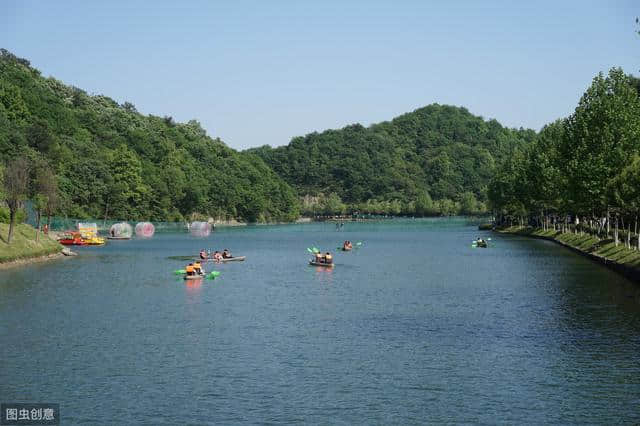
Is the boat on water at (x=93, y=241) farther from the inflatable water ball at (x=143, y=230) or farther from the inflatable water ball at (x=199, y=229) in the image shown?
the inflatable water ball at (x=199, y=229)

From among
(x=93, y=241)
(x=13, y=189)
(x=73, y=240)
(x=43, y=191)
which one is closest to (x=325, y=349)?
(x=13, y=189)

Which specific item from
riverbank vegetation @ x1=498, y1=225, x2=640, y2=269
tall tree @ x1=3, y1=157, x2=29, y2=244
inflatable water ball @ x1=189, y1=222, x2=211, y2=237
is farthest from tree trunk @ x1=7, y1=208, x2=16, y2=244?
inflatable water ball @ x1=189, y1=222, x2=211, y2=237

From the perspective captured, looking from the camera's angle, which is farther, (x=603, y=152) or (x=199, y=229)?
(x=199, y=229)

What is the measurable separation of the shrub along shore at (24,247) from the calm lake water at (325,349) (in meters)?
9.96

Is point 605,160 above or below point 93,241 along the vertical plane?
above

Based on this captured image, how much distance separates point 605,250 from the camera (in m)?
93.5

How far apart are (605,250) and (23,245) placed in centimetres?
6788

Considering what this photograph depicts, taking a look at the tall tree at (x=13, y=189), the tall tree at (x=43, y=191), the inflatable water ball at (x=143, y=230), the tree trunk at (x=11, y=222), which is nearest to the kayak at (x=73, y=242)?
the tall tree at (x=43, y=191)

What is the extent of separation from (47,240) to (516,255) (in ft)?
208

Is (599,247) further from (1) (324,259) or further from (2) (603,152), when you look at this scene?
(1) (324,259)

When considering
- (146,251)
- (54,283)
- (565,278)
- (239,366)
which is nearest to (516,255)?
(565,278)

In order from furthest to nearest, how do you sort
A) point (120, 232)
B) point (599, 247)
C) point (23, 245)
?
point (120, 232), point (599, 247), point (23, 245)

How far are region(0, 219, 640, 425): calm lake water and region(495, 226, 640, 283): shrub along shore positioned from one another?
1813mm

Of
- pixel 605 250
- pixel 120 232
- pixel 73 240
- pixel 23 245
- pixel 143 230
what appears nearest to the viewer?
pixel 605 250
